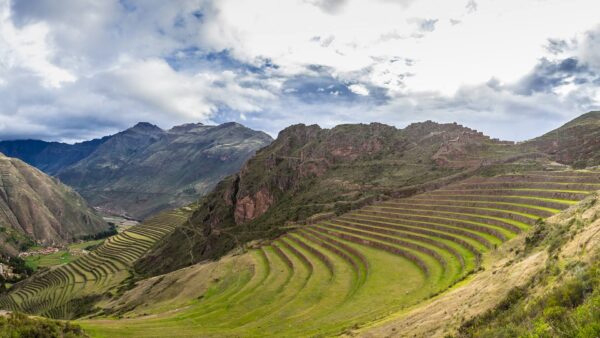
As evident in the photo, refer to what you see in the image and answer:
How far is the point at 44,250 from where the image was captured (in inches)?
7687

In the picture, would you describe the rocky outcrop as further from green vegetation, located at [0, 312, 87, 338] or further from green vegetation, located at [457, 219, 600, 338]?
green vegetation, located at [457, 219, 600, 338]

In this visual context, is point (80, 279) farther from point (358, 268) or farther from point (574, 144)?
point (574, 144)

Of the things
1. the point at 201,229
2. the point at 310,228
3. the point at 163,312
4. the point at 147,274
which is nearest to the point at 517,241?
the point at 163,312

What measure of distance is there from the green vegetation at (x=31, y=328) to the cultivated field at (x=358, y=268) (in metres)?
11.5

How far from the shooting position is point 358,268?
42.3 metres

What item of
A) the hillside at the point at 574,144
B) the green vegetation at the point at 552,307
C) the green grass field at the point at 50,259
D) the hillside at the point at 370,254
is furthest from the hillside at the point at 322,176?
the green grass field at the point at 50,259

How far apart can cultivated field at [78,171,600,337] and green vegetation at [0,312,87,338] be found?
1155cm

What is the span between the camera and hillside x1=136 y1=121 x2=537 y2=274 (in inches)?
3300

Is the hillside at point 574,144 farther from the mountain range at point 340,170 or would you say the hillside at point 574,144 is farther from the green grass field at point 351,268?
the green grass field at point 351,268

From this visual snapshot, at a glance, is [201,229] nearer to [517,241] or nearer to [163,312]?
[163,312]

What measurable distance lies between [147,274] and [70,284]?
24.2 metres

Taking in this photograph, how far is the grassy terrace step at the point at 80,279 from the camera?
96688 mm

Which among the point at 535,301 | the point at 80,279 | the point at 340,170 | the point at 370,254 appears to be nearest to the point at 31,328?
the point at 535,301

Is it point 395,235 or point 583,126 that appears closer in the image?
point 395,235
